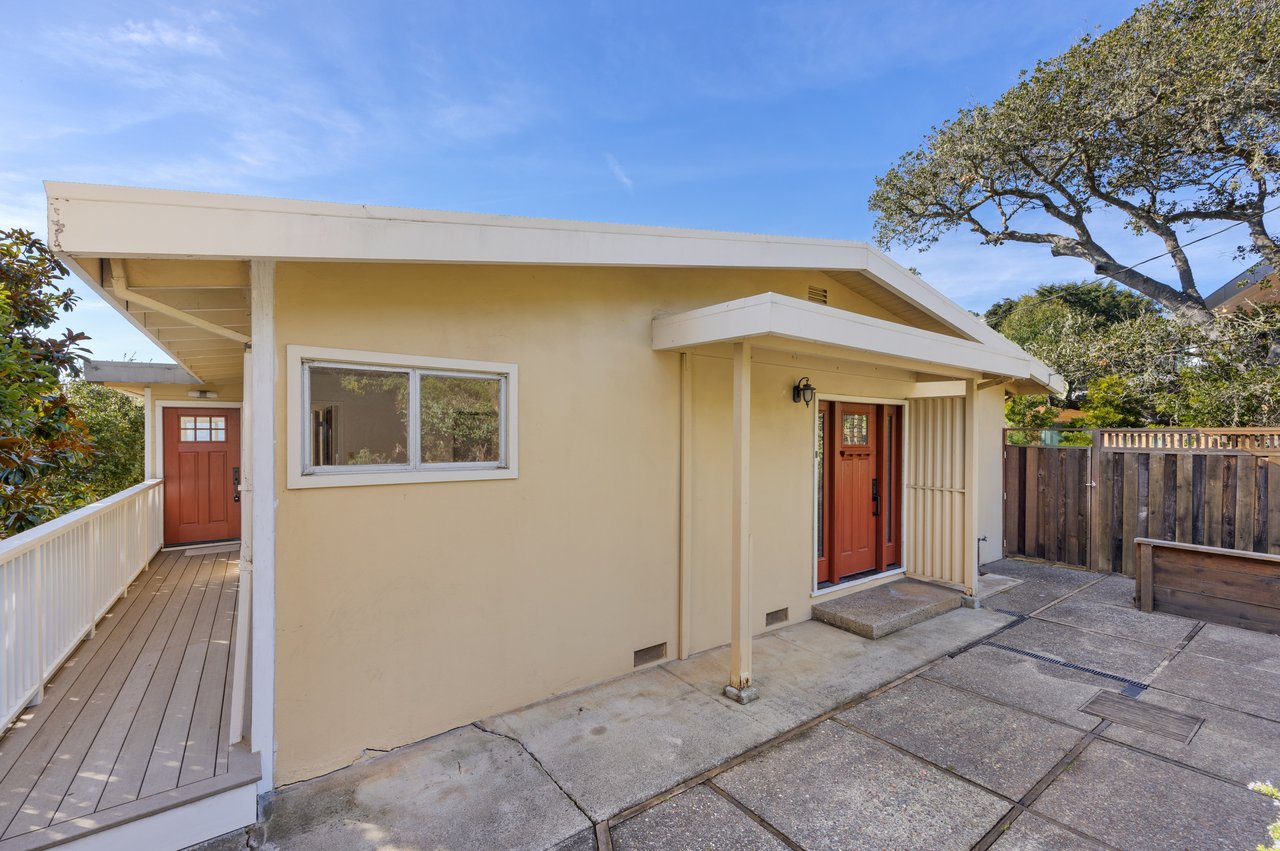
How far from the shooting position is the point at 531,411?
11.9ft

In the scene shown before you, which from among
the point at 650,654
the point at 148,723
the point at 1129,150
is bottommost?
the point at 650,654

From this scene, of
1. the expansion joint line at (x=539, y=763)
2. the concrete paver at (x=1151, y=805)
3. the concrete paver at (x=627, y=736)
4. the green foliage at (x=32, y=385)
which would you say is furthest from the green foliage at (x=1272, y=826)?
the green foliage at (x=32, y=385)

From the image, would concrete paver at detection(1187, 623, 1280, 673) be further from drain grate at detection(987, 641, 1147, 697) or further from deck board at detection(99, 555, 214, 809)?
deck board at detection(99, 555, 214, 809)

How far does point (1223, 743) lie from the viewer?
3215mm

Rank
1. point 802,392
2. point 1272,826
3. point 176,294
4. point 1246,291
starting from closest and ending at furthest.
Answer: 1. point 1272,826
2. point 176,294
3. point 802,392
4. point 1246,291

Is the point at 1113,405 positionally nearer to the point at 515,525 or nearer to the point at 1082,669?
the point at 1082,669

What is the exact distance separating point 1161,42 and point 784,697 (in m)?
14.3

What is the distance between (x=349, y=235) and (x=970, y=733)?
14.5ft

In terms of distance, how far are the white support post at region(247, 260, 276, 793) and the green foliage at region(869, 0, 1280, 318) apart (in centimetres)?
1476

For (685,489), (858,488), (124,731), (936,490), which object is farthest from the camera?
(936,490)

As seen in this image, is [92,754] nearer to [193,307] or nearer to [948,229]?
[193,307]

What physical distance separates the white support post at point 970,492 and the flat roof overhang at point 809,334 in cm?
76

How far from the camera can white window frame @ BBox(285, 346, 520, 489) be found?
2854 mm

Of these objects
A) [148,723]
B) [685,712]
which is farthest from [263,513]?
[685,712]
